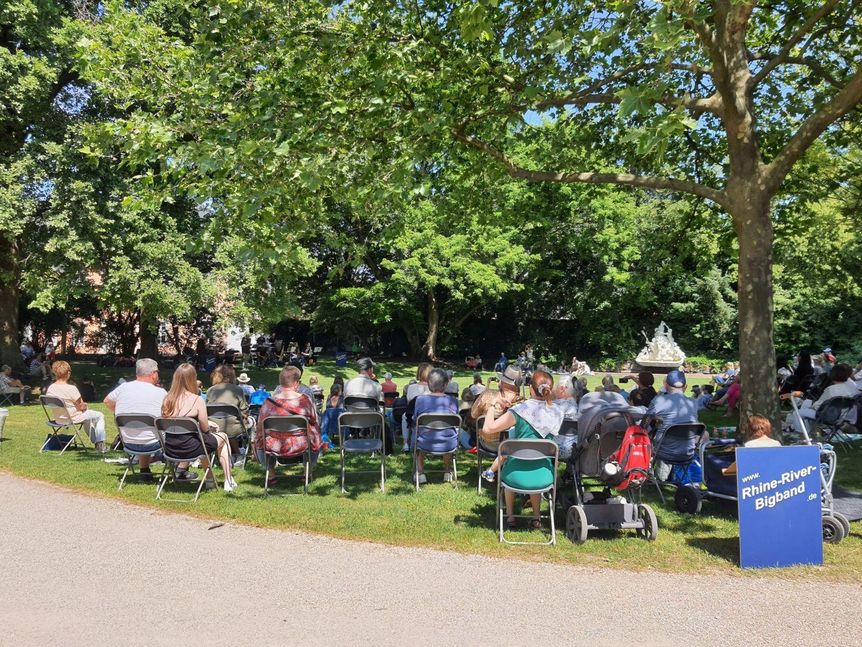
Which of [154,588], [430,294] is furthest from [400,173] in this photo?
[430,294]

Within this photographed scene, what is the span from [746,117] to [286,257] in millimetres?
6312

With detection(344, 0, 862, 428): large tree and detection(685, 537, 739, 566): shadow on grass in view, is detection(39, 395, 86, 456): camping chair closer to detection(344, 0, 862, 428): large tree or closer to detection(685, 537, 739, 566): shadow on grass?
detection(344, 0, 862, 428): large tree

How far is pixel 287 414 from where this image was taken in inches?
295

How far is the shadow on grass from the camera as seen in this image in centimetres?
547

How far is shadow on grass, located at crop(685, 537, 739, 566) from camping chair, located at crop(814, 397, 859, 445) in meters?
4.71

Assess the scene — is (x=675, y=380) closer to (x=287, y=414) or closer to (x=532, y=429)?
(x=532, y=429)

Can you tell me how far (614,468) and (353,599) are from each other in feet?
8.50

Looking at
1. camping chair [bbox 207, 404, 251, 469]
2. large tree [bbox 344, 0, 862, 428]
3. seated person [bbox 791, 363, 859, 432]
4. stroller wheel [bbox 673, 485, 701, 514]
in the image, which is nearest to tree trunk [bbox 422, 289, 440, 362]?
large tree [bbox 344, 0, 862, 428]

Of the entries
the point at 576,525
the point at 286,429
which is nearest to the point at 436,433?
the point at 286,429

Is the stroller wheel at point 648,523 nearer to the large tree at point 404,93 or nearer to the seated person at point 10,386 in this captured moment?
the large tree at point 404,93

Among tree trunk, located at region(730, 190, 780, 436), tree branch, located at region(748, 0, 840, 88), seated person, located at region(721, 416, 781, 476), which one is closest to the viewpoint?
seated person, located at region(721, 416, 781, 476)

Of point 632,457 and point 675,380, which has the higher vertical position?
point 675,380

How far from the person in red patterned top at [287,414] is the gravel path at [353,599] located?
1.56m

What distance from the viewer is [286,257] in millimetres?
8430
